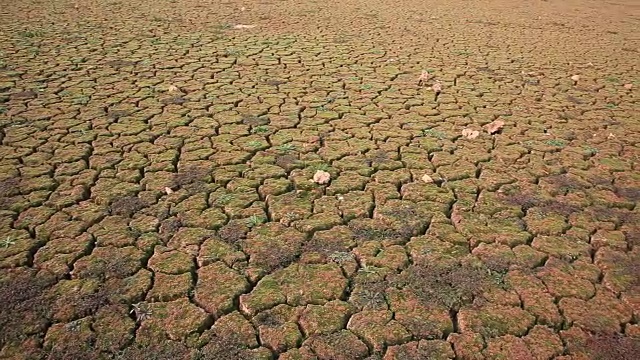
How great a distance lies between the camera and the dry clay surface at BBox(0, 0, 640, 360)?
7.05 feet

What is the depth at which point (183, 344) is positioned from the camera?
204 cm

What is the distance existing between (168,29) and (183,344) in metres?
6.97

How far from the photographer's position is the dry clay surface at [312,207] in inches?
84.6

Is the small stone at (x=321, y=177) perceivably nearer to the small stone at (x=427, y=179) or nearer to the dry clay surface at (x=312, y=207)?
the dry clay surface at (x=312, y=207)

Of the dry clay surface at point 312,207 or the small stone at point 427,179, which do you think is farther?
the small stone at point 427,179

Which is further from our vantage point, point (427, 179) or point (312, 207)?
point (427, 179)

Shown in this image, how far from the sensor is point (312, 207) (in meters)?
3.08

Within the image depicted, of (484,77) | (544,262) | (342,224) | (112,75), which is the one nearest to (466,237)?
(544,262)

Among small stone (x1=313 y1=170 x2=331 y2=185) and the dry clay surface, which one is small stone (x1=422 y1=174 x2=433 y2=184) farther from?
small stone (x1=313 y1=170 x2=331 y2=185)

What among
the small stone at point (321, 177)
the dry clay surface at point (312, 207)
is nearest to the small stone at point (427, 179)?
the dry clay surface at point (312, 207)

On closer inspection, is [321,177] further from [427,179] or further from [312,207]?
[427,179]

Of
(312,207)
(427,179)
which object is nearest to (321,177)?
(312,207)

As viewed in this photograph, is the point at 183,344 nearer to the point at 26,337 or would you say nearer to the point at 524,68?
the point at 26,337

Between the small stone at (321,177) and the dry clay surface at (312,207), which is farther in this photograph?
the small stone at (321,177)
